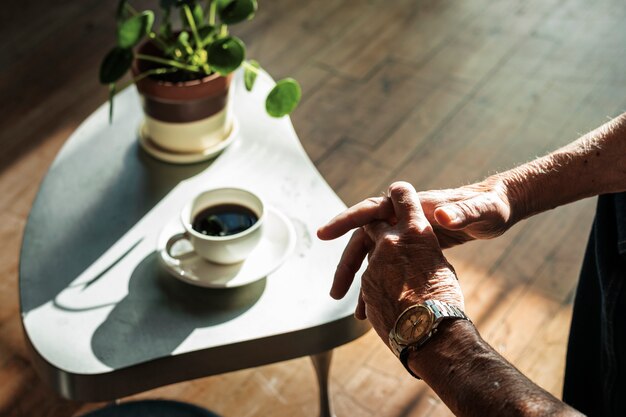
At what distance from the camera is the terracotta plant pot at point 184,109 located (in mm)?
1396

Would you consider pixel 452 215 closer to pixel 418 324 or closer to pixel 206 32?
pixel 418 324

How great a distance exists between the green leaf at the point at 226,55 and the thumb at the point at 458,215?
464mm

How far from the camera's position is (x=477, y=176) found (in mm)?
2291

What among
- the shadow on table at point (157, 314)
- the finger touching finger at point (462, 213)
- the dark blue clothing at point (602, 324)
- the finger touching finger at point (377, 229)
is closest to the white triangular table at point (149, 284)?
the shadow on table at point (157, 314)

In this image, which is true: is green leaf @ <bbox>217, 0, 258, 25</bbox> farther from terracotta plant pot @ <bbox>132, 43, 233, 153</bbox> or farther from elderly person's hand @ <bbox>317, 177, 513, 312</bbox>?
elderly person's hand @ <bbox>317, 177, 513, 312</bbox>

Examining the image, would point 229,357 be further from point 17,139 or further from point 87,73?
point 87,73

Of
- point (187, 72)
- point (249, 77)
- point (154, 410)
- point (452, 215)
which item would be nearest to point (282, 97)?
point (249, 77)

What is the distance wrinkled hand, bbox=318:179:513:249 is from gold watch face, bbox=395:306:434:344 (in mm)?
145

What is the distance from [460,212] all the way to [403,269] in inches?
4.2

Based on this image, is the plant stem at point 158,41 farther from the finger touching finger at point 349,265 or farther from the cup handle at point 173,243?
the finger touching finger at point 349,265

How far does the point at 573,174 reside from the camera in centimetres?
119

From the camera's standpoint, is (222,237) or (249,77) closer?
(222,237)

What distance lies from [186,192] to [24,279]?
0.31m

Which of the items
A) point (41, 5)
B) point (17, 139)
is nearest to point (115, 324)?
point (17, 139)
